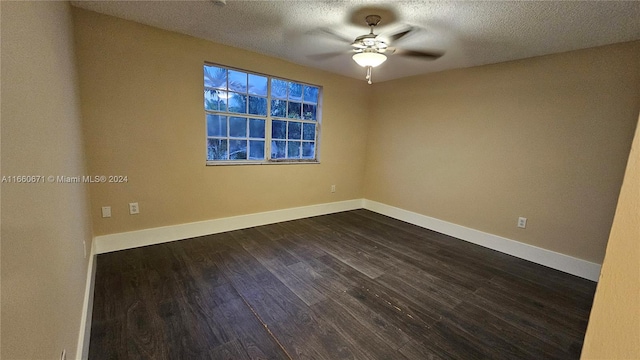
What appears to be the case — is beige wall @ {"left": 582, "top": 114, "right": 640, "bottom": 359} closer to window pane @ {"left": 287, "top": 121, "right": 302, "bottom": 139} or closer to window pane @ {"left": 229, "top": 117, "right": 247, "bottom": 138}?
window pane @ {"left": 229, "top": 117, "right": 247, "bottom": 138}

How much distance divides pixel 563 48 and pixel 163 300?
4155 millimetres

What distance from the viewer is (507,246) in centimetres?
307

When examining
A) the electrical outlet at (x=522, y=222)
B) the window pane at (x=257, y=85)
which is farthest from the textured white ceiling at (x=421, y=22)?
the electrical outlet at (x=522, y=222)

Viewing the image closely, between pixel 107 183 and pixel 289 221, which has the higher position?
pixel 107 183

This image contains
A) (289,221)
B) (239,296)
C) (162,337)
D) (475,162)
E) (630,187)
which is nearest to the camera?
(630,187)

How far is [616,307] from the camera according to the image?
15.8 inches

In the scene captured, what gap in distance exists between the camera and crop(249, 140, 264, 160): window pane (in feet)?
11.3

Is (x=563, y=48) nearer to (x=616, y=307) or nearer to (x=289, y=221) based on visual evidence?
(x=616, y=307)

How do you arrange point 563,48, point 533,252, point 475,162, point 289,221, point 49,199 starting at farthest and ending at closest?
point 289,221 → point 475,162 → point 533,252 → point 563,48 → point 49,199

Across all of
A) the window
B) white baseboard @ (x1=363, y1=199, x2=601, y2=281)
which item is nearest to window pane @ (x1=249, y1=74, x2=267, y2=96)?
the window

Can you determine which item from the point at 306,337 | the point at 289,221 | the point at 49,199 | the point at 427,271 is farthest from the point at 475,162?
the point at 49,199

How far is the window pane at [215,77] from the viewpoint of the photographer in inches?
117

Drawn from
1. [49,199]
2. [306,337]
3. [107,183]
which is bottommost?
[306,337]

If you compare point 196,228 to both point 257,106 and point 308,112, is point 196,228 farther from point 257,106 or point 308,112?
point 308,112
